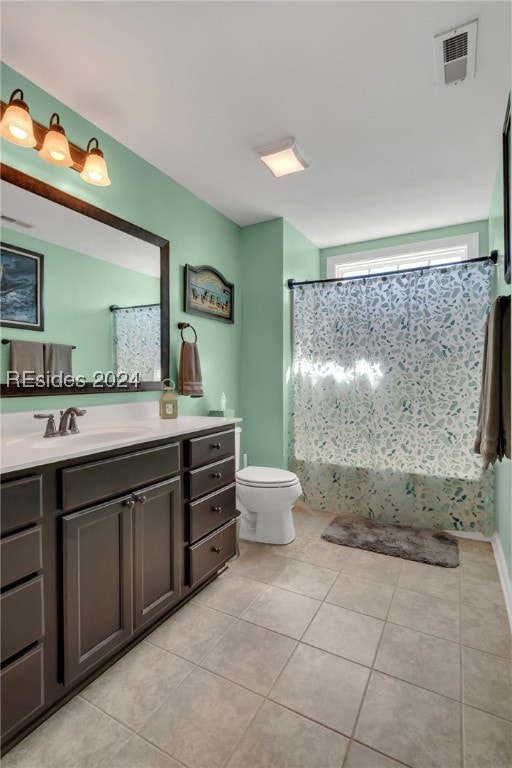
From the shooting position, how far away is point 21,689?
3.60ft

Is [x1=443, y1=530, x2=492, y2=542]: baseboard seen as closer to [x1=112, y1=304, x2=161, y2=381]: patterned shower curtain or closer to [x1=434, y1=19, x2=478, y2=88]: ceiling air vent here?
[x1=112, y1=304, x2=161, y2=381]: patterned shower curtain

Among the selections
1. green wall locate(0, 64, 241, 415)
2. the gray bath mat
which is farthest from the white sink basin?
the gray bath mat

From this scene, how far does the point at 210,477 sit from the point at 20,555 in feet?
3.12

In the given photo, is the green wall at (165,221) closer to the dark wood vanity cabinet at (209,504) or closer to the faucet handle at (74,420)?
the faucet handle at (74,420)

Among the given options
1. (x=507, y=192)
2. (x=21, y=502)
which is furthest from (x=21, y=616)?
(x=507, y=192)

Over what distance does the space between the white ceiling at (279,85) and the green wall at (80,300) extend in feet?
1.94

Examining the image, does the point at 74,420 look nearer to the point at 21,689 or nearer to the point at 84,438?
the point at 84,438

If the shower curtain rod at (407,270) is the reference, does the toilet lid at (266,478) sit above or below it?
below

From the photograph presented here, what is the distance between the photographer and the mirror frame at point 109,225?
157 cm

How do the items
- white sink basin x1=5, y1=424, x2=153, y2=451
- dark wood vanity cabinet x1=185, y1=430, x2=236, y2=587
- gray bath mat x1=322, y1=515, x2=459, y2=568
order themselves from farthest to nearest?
gray bath mat x1=322, y1=515, x2=459, y2=568 → dark wood vanity cabinet x1=185, y1=430, x2=236, y2=587 → white sink basin x1=5, y1=424, x2=153, y2=451

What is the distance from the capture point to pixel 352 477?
3010mm

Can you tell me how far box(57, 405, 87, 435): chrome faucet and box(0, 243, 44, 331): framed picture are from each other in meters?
0.39

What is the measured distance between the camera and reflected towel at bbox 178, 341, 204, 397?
93.9 inches

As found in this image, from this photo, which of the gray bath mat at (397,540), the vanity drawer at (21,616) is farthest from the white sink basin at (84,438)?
the gray bath mat at (397,540)
